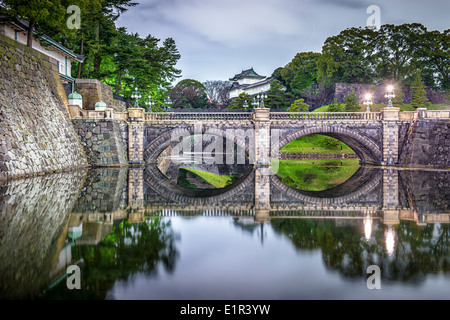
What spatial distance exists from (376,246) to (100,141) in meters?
27.1

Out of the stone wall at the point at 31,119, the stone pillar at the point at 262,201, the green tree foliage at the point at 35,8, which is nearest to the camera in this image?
the stone pillar at the point at 262,201

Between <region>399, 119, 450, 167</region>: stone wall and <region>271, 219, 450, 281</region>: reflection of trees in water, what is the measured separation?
24.3 m

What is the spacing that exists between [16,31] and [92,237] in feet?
91.2

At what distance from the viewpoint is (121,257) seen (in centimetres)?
667

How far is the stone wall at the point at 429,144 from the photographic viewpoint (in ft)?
101

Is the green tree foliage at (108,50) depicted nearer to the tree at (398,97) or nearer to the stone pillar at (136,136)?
the stone pillar at (136,136)

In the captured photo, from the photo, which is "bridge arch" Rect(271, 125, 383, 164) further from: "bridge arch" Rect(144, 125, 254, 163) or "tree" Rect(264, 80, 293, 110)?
"tree" Rect(264, 80, 293, 110)

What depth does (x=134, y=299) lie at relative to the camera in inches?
194

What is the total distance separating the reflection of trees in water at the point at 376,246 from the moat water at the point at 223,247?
0.02 m

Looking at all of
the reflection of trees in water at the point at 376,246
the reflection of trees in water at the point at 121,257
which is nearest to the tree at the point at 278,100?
the reflection of trees in water at the point at 376,246

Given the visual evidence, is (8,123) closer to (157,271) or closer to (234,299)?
(157,271)

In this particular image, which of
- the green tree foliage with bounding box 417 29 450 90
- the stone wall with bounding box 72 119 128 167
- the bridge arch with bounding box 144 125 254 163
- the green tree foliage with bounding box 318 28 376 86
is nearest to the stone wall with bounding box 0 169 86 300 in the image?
the stone wall with bounding box 72 119 128 167

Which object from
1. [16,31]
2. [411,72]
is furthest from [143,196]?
[411,72]

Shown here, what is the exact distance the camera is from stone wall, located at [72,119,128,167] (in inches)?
1203
